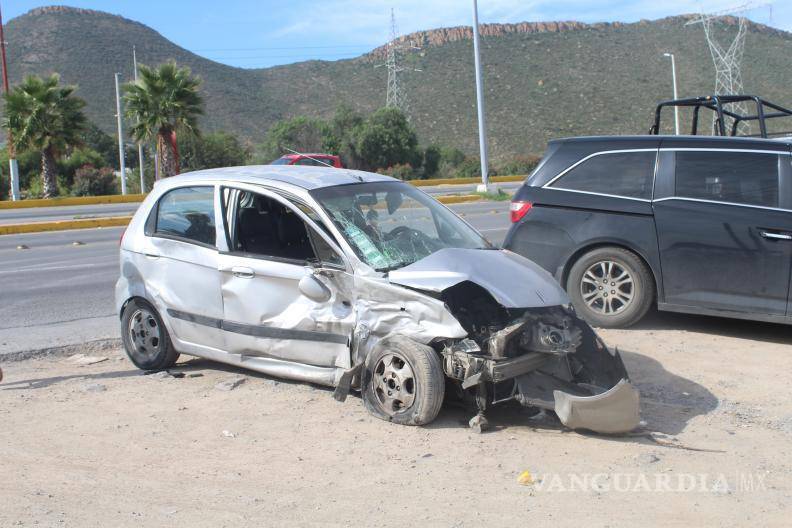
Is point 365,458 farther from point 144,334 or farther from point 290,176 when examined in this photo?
point 144,334

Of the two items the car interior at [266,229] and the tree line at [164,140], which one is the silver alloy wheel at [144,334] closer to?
the car interior at [266,229]

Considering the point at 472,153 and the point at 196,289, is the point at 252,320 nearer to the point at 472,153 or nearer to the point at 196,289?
the point at 196,289

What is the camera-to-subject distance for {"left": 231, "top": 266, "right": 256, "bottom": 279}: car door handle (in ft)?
19.2

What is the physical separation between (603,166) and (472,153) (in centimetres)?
5486

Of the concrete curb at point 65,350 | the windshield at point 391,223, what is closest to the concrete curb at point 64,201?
the concrete curb at point 65,350

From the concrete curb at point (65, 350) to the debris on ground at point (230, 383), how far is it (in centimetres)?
186

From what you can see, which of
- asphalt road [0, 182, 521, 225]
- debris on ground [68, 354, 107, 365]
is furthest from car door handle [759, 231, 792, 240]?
asphalt road [0, 182, 521, 225]

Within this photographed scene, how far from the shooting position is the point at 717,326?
25.3ft

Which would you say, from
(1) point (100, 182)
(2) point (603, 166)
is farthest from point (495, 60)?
(2) point (603, 166)

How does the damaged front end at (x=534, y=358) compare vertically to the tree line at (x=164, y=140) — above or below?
below

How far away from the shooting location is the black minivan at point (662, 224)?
683cm

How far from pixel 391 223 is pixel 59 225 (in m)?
18.3

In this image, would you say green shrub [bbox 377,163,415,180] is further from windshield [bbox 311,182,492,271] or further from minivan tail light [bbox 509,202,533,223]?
windshield [bbox 311,182,492,271]

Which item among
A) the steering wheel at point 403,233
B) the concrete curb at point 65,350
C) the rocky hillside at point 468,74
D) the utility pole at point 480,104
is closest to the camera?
the steering wheel at point 403,233
